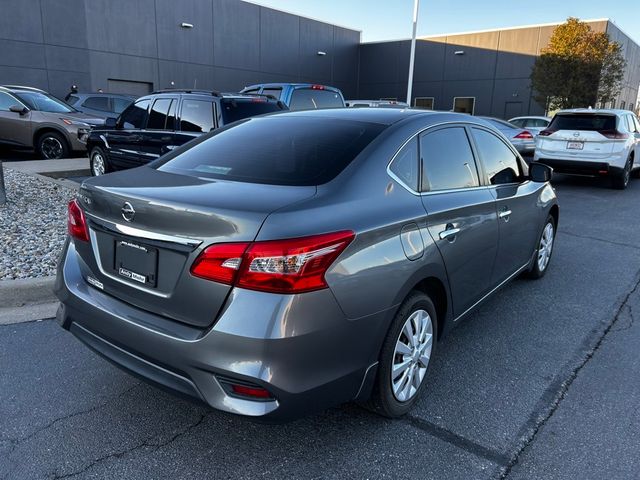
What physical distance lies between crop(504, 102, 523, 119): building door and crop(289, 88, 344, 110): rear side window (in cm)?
2213

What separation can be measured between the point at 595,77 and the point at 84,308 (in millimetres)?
25879

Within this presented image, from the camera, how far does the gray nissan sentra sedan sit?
6.64 feet

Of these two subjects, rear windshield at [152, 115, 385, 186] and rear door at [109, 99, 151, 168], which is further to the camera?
rear door at [109, 99, 151, 168]

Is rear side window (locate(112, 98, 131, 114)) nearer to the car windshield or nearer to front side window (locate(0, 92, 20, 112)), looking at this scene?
the car windshield

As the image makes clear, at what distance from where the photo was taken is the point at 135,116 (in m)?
8.23

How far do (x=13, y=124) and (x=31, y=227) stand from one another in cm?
750

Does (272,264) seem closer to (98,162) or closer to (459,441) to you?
(459,441)

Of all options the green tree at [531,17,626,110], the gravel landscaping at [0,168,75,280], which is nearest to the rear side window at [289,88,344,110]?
the gravel landscaping at [0,168,75,280]

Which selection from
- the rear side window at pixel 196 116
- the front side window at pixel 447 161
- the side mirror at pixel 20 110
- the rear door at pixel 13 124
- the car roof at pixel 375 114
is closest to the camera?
the front side window at pixel 447 161

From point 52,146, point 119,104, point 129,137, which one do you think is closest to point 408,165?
point 129,137

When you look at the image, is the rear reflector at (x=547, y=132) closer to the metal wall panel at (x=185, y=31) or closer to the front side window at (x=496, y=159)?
the front side window at (x=496, y=159)

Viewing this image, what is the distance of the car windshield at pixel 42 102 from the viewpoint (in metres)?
11.8

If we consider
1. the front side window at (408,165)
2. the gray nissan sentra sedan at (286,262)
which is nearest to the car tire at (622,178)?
the gray nissan sentra sedan at (286,262)

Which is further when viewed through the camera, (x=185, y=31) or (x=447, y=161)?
(x=185, y=31)
